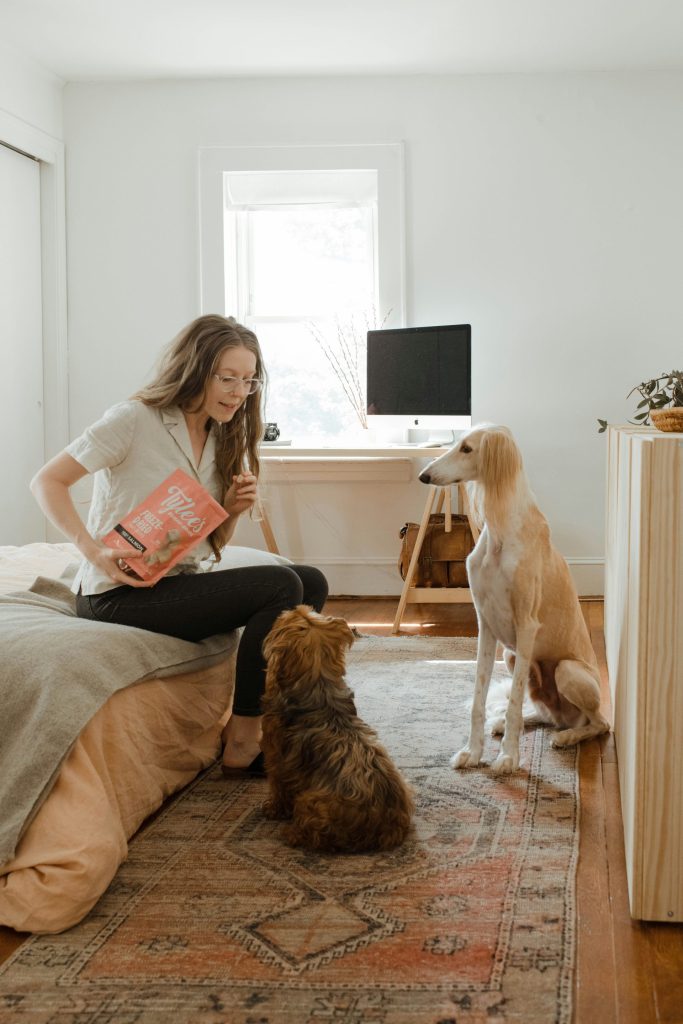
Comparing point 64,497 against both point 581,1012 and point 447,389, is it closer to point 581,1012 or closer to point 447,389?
point 581,1012

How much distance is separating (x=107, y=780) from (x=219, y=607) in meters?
0.51

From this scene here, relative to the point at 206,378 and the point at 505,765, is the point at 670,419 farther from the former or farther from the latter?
the point at 206,378

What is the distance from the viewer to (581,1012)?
1.54 meters

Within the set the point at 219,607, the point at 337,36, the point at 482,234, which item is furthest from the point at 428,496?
the point at 219,607

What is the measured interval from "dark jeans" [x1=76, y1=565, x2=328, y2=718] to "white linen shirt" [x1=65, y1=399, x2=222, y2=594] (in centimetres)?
5

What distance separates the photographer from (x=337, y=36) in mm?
4660

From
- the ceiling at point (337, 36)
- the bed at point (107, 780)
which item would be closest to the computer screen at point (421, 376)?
the ceiling at point (337, 36)

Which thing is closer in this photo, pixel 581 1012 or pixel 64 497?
pixel 581 1012

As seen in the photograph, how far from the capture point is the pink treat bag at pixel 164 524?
92.7 inches

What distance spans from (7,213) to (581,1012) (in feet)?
14.8

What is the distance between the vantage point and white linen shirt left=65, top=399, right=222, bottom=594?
2387mm

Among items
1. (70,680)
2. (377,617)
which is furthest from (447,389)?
(70,680)

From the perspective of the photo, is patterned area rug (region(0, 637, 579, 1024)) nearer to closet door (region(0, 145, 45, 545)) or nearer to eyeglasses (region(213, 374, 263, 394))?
eyeglasses (region(213, 374, 263, 394))

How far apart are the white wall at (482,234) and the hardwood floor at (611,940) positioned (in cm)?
279
